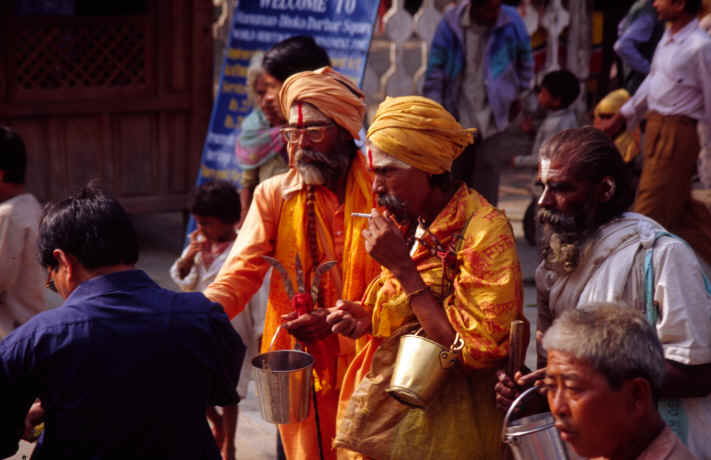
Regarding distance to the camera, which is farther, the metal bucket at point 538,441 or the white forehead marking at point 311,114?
the white forehead marking at point 311,114

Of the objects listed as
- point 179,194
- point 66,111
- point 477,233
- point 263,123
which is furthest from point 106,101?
point 477,233

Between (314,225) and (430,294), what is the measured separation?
0.87 metres

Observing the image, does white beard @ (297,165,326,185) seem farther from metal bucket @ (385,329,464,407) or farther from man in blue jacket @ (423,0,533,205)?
man in blue jacket @ (423,0,533,205)

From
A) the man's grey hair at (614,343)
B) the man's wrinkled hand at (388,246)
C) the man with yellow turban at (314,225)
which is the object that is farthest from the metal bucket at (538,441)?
the man with yellow turban at (314,225)

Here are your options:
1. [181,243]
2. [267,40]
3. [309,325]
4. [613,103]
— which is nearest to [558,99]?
[613,103]

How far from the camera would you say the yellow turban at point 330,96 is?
370cm

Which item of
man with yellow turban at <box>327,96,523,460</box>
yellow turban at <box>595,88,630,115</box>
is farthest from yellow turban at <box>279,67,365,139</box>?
yellow turban at <box>595,88,630,115</box>

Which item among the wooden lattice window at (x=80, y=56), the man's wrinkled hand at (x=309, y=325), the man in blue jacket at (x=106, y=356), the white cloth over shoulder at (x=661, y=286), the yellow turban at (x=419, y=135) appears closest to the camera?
the man in blue jacket at (x=106, y=356)

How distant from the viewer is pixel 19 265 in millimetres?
4398

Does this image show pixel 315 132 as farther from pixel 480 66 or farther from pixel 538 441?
pixel 480 66

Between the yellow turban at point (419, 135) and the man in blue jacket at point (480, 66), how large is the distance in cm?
459

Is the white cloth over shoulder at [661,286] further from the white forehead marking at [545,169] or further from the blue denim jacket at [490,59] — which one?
the blue denim jacket at [490,59]

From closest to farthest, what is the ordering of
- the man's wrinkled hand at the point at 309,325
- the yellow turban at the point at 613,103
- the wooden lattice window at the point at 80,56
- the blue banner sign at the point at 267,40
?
1. the man's wrinkled hand at the point at 309,325
2. the blue banner sign at the point at 267,40
3. the wooden lattice window at the point at 80,56
4. the yellow turban at the point at 613,103

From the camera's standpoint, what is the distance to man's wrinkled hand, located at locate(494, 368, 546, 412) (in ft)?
9.11
